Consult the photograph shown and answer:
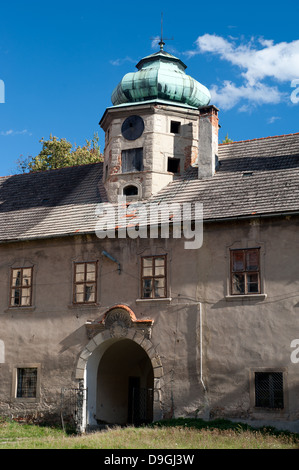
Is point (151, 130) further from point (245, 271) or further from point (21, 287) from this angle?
point (21, 287)

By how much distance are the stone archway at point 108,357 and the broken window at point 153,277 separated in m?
0.81

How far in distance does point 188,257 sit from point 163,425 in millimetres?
4805

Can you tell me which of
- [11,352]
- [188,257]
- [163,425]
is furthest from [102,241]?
[163,425]

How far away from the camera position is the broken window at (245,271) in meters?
19.2

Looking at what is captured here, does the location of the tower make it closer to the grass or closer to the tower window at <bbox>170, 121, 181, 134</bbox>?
the tower window at <bbox>170, 121, 181, 134</bbox>

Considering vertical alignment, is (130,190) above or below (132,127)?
below

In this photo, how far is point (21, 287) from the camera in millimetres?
22375

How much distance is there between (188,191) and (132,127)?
3499 mm

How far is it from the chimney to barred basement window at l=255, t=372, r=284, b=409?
22.6ft

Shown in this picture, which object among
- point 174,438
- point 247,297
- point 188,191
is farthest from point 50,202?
point 174,438

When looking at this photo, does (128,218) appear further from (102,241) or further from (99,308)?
(99,308)

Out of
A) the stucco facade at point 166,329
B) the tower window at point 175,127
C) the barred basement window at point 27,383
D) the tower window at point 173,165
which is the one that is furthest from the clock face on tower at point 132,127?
the barred basement window at point 27,383

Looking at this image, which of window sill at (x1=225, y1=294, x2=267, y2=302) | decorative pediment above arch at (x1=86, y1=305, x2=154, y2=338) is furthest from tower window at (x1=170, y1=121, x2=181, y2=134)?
window sill at (x1=225, y1=294, x2=267, y2=302)

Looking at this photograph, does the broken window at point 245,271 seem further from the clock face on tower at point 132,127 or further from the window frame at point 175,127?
the clock face on tower at point 132,127
